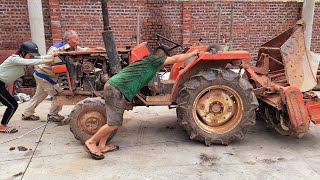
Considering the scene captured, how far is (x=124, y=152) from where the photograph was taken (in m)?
4.27

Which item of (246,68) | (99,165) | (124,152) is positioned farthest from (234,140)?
(99,165)

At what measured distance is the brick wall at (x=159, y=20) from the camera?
854cm

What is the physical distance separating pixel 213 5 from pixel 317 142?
603 cm

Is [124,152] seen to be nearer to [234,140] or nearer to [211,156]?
[211,156]

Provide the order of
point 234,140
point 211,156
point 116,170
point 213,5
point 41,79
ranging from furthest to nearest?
point 213,5, point 41,79, point 234,140, point 211,156, point 116,170

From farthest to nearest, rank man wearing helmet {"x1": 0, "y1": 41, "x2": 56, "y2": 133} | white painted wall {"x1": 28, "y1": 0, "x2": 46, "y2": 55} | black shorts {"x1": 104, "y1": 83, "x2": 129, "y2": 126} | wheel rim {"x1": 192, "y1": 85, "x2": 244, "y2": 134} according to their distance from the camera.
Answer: white painted wall {"x1": 28, "y1": 0, "x2": 46, "y2": 55}
man wearing helmet {"x1": 0, "y1": 41, "x2": 56, "y2": 133}
wheel rim {"x1": 192, "y1": 85, "x2": 244, "y2": 134}
black shorts {"x1": 104, "y1": 83, "x2": 129, "y2": 126}

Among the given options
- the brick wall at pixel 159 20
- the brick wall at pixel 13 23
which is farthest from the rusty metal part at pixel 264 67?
the brick wall at pixel 13 23

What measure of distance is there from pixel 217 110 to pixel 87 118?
6.03ft

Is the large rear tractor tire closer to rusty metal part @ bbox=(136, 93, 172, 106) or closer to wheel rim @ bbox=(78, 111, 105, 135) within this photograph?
wheel rim @ bbox=(78, 111, 105, 135)

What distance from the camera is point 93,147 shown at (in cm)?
408

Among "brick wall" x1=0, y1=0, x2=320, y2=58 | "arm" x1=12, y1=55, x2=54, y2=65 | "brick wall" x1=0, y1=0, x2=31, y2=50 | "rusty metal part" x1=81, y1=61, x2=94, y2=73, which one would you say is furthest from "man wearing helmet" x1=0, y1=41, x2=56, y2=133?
"brick wall" x1=0, y1=0, x2=31, y2=50

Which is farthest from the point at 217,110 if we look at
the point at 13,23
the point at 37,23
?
the point at 13,23

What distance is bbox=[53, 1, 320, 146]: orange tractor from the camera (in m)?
4.30

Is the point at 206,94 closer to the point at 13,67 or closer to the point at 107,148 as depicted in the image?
the point at 107,148
